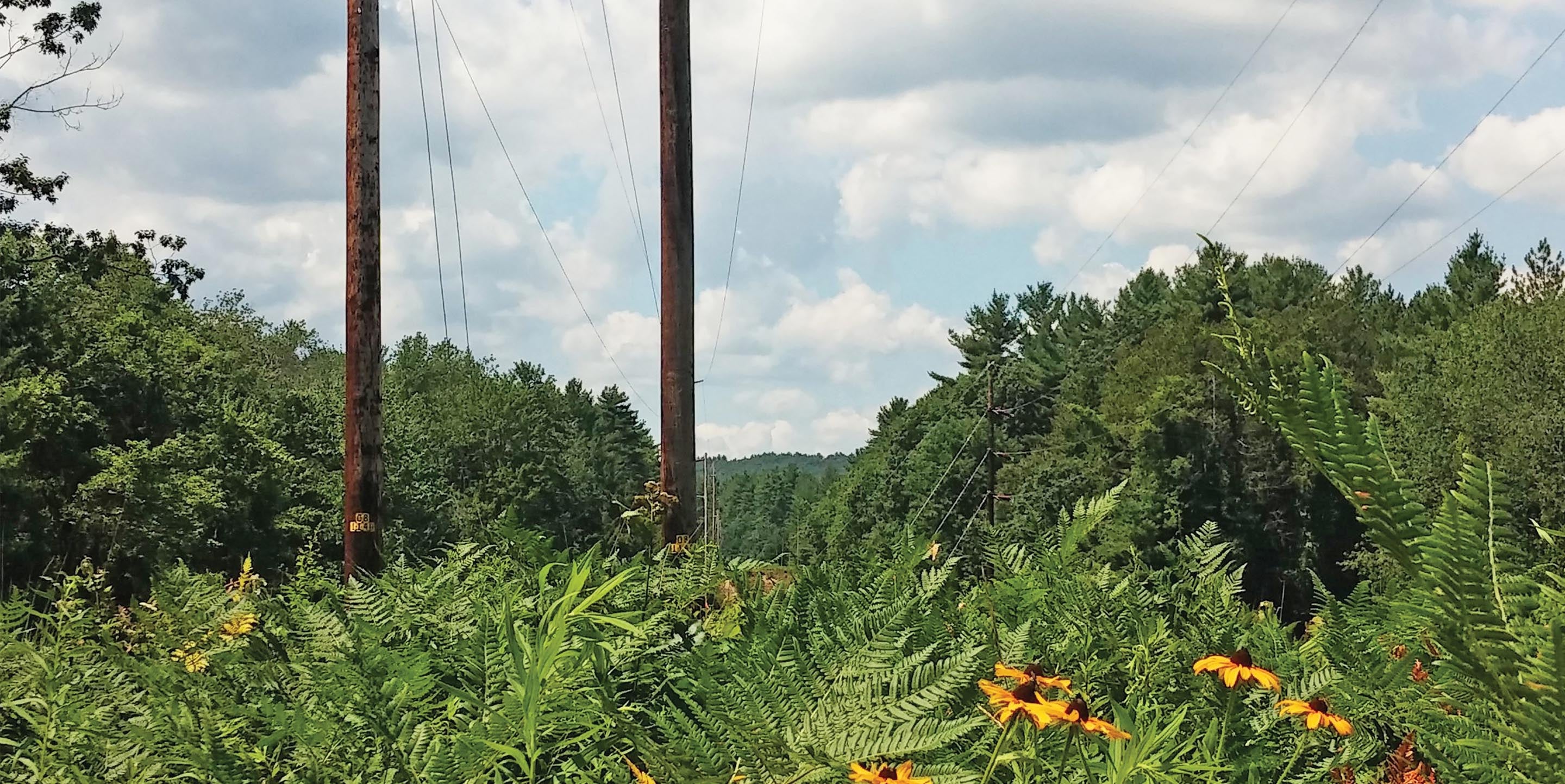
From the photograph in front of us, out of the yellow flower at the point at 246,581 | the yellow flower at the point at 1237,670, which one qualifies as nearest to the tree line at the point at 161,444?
the yellow flower at the point at 246,581

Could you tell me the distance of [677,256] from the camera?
868 cm

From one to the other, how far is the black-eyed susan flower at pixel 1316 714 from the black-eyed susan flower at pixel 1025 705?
1.18ft

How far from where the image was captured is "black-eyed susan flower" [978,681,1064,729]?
46.6 inches

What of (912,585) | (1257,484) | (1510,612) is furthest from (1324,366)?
(1257,484)

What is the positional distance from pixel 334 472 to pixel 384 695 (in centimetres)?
3993

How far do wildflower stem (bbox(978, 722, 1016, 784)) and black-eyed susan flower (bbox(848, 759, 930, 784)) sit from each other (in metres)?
0.06

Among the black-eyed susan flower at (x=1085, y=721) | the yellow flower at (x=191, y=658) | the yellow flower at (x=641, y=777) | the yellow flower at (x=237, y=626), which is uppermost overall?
the yellow flower at (x=237, y=626)

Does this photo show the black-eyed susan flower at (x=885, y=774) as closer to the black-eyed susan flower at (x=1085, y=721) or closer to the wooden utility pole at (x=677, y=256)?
the black-eyed susan flower at (x=1085, y=721)

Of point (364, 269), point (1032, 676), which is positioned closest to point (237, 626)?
point (1032, 676)

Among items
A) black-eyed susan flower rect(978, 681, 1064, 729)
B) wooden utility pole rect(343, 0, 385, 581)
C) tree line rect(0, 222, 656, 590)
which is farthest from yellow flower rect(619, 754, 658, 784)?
tree line rect(0, 222, 656, 590)

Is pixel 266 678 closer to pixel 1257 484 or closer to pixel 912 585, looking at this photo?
pixel 912 585

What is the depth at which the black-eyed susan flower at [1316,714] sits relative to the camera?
4.72 feet

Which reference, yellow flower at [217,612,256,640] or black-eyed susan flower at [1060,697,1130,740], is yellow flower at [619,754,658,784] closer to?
black-eyed susan flower at [1060,697,1130,740]

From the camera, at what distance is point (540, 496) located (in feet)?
177
